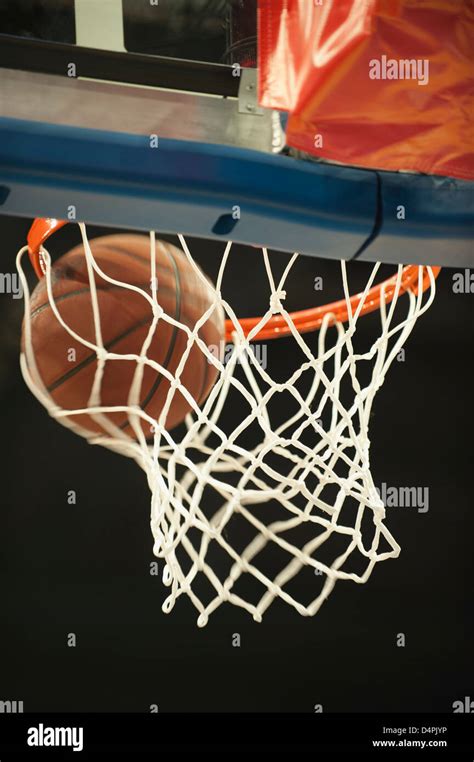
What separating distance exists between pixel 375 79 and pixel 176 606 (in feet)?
7.10

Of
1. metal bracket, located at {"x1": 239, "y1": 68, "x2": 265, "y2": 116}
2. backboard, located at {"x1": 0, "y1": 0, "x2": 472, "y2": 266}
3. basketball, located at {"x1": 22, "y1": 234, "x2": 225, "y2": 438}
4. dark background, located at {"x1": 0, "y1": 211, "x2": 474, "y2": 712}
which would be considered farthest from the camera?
dark background, located at {"x1": 0, "y1": 211, "x2": 474, "y2": 712}

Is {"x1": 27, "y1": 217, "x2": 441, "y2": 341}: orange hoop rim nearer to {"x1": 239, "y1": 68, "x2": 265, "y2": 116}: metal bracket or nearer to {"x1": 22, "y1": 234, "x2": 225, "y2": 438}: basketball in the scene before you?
{"x1": 22, "y1": 234, "x2": 225, "y2": 438}: basketball

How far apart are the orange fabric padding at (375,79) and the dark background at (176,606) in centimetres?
184

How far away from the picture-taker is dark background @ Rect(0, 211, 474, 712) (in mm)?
3082

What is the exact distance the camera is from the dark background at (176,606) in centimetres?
308

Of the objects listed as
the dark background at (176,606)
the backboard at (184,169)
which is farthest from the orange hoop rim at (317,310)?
the dark background at (176,606)

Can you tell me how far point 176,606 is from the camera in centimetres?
313

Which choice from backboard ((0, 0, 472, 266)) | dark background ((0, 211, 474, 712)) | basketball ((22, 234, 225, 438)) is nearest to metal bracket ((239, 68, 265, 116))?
backboard ((0, 0, 472, 266))

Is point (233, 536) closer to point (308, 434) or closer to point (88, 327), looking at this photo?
point (308, 434)

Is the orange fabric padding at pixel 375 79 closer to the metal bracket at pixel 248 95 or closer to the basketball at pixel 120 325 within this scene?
the metal bracket at pixel 248 95

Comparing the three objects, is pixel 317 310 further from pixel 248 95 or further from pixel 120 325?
pixel 248 95

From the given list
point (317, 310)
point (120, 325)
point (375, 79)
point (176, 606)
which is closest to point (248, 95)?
point (375, 79)

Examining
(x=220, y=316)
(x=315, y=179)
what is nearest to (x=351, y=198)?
(x=315, y=179)

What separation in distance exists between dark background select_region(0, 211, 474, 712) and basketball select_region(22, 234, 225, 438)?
141 cm
